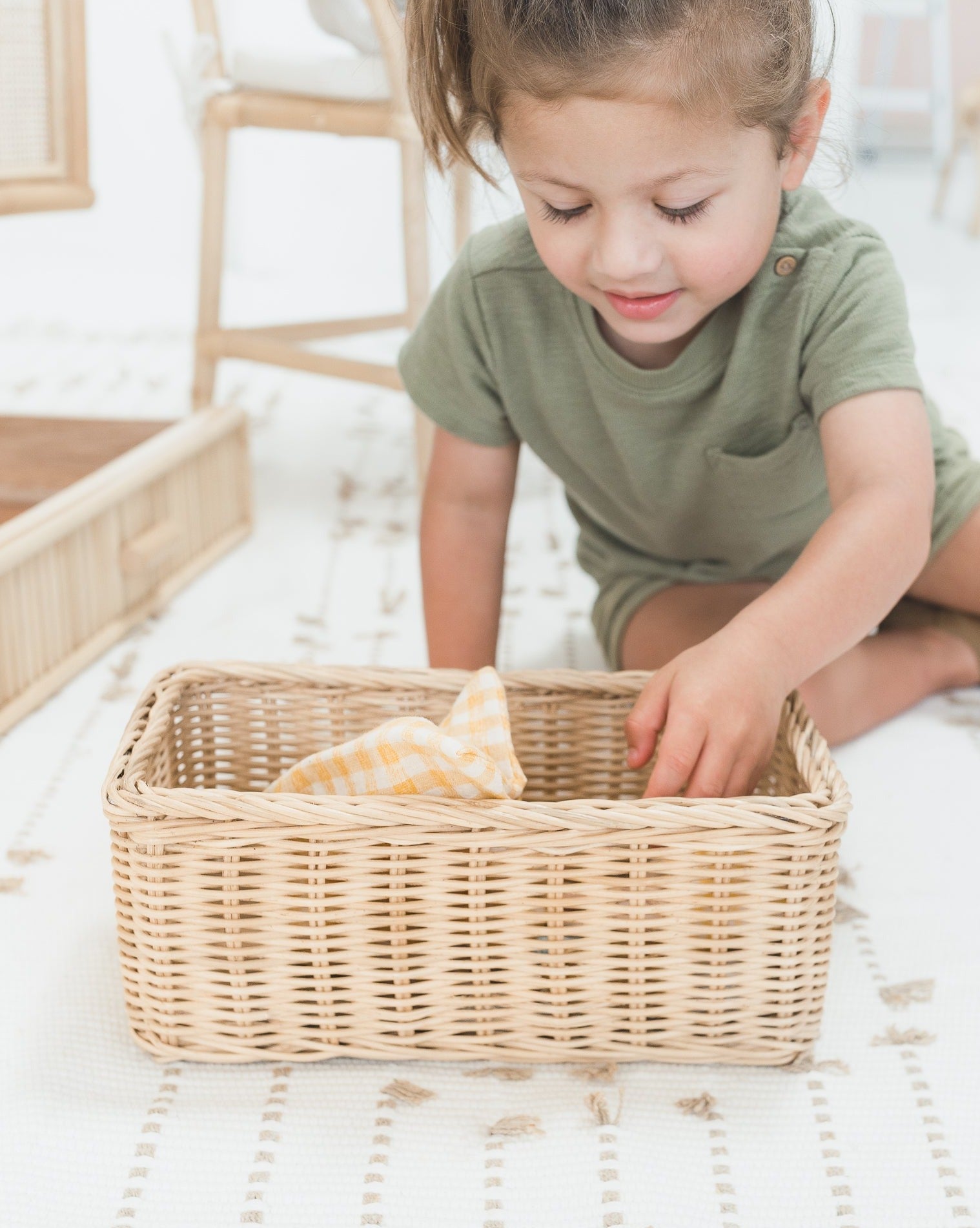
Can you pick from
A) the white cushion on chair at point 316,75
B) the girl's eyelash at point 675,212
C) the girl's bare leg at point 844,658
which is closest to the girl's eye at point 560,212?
the girl's eyelash at point 675,212

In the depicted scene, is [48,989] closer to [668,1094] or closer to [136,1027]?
[136,1027]

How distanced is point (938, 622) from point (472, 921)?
0.66 m

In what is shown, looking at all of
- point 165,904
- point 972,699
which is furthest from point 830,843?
point 972,699

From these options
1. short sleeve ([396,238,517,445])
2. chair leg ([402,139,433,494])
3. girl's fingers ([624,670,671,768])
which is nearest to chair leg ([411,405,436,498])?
chair leg ([402,139,433,494])

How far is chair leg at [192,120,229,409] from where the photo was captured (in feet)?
5.28

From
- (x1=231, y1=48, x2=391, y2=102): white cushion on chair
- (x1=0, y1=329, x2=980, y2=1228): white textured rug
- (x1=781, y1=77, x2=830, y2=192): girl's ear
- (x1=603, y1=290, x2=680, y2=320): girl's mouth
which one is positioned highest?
(x1=231, y1=48, x2=391, y2=102): white cushion on chair

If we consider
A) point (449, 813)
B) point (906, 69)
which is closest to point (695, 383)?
point (449, 813)

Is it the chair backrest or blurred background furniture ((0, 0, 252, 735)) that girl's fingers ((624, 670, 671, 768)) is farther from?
the chair backrest

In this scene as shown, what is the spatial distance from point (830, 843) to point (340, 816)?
0.23 meters

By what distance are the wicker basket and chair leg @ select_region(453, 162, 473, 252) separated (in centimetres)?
101

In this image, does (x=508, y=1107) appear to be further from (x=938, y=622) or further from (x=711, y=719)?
(x=938, y=622)

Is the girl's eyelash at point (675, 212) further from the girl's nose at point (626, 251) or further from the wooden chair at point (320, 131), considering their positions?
the wooden chair at point (320, 131)

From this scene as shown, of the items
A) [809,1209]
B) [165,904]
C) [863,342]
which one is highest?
[863,342]

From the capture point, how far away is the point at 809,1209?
1.99 ft
